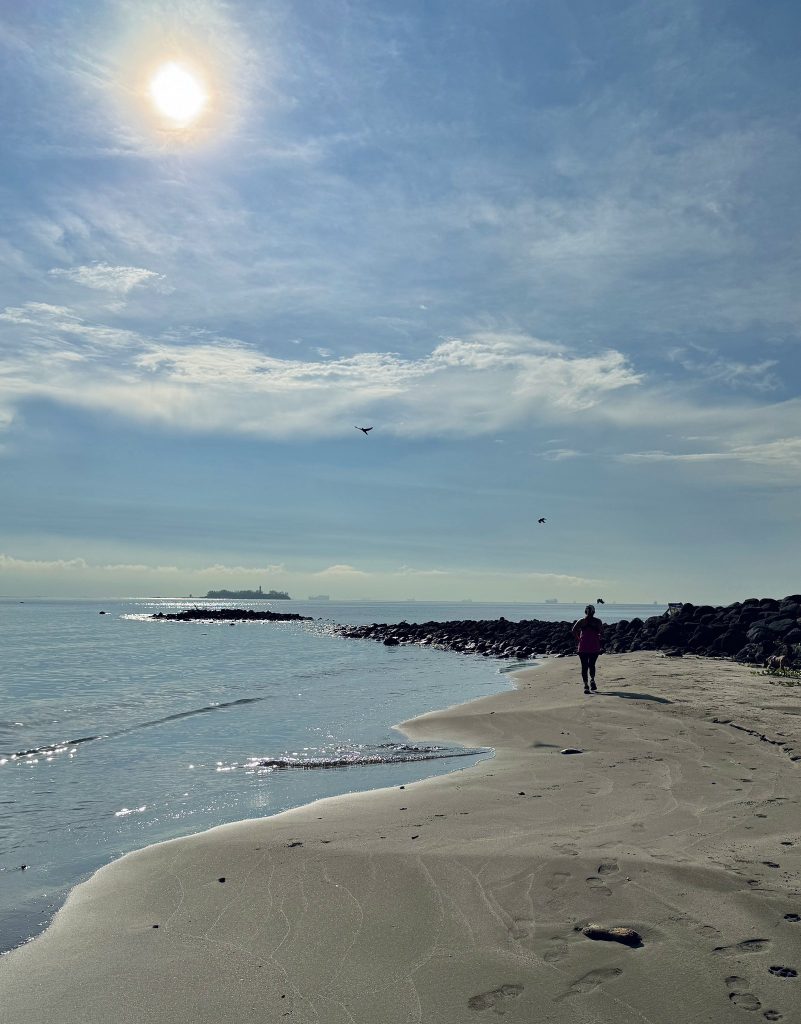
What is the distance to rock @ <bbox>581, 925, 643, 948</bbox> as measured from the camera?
4.55 meters

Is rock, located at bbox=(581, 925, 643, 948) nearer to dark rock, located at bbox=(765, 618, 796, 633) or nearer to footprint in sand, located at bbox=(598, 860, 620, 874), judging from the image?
footprint in sand, located at bbox=(598, 860, 620, 874)

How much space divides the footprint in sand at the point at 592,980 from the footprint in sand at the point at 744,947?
2.30ft

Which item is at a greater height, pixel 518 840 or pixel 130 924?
pixel 518 840

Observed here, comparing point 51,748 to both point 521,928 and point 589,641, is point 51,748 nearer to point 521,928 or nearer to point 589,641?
point 521,928

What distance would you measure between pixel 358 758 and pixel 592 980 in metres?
8.91

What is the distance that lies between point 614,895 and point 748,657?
22010mm

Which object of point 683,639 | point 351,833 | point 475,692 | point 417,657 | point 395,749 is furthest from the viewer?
point 417,657

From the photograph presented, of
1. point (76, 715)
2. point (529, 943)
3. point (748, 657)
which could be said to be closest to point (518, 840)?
point (529, 943)

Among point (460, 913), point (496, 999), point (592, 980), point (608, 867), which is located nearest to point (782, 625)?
point (608, 867)

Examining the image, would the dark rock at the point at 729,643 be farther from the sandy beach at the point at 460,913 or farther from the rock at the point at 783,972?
the rock at the point at 783,972

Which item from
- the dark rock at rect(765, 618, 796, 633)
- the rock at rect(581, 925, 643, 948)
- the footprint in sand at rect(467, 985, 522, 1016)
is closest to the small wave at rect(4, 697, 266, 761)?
the footprint in sand at rect(467, 985, 522, 1016)

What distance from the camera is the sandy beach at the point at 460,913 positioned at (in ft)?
13.5

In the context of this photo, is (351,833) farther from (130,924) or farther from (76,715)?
(76,715)

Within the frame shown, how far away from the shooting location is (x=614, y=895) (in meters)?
5.25
